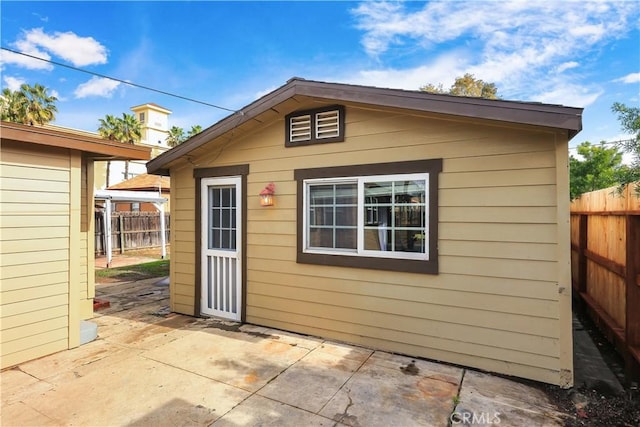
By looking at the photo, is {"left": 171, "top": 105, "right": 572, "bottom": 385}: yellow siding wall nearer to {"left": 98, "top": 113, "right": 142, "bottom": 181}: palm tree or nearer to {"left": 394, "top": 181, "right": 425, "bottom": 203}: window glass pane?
{"left": 394, "top": 181, "right": 425, "bottom": 203}: window glass pane

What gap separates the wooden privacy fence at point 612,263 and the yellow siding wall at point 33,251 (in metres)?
5.58

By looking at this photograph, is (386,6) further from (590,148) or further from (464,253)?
(590,148)

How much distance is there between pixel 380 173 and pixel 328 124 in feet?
3.09

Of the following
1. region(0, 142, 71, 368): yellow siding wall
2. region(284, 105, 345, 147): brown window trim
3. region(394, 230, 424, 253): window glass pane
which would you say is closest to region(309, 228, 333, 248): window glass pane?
region(394, 230, 424, 253): window glass pane

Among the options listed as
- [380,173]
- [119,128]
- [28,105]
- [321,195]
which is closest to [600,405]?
[380,173]

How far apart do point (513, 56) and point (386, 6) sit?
4182 millimetres

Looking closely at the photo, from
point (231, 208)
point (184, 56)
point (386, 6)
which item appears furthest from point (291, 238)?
point (184, 56)

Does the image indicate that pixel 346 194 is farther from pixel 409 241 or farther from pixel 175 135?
pixel 175 135

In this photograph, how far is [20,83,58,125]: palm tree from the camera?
1761 centimetres

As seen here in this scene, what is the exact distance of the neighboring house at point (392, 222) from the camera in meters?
2.96

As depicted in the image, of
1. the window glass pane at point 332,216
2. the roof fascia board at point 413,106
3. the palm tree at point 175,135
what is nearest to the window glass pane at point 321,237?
the window glass pane at point 332,216

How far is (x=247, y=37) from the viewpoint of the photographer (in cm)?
750

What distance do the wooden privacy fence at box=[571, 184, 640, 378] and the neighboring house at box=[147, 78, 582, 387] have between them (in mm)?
569

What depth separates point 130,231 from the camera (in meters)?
13.0
